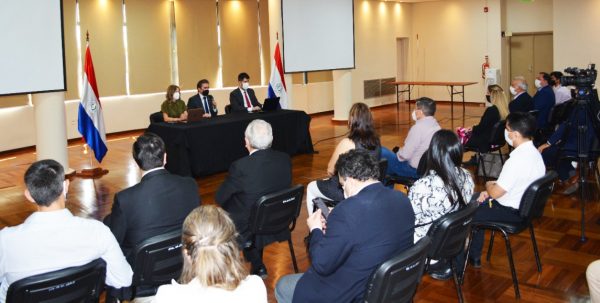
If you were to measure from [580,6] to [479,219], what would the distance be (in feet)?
37.2

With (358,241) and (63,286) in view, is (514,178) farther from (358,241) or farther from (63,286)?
(63,286)

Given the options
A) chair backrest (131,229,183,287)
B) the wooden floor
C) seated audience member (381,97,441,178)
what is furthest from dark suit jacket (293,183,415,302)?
seated audience member (381,97,441,178)

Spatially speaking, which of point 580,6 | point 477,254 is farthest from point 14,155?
point 580,6

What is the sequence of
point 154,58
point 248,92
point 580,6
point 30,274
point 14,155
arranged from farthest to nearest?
point 580,6, point 154,58, point 14,155, point 248,92, point 30,274

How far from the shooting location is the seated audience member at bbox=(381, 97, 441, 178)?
5422 millimetres

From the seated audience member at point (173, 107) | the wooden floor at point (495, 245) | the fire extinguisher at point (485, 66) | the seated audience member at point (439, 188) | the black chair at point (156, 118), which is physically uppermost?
the fire extinguisher at point (485, 66)

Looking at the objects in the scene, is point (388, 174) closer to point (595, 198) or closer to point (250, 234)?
point (250, 234)

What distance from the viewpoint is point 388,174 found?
555 cm

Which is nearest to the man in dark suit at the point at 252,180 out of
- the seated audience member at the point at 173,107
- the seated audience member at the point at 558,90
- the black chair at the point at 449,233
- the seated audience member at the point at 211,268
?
the black chair at the point at 449,233

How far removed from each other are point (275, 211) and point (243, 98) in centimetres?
548

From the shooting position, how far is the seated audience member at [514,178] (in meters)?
4.04

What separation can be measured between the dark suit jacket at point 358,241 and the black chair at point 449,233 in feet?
1.73

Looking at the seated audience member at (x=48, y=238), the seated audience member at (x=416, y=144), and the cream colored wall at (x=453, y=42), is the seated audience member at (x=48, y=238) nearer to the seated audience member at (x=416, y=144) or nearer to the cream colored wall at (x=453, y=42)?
the seated audience member at (x=416, y=144)

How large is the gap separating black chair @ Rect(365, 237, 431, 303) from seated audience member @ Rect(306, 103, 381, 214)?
1991 mm
